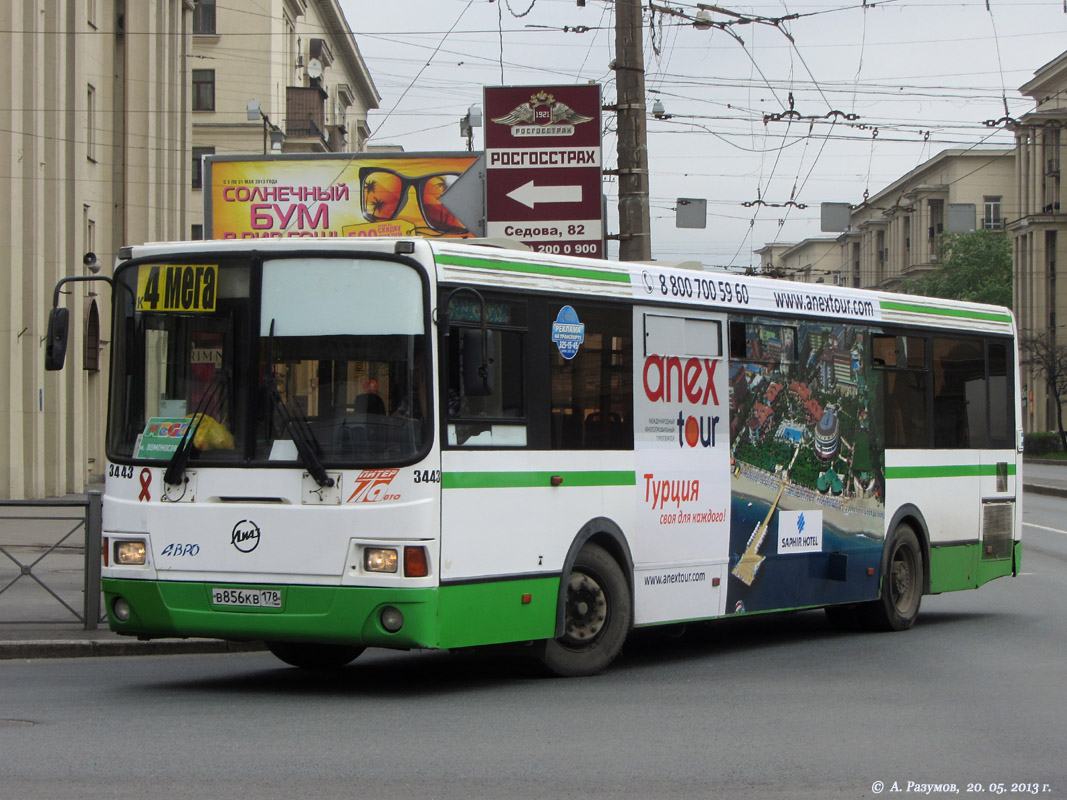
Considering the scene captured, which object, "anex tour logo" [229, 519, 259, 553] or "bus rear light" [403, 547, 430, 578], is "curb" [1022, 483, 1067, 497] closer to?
"bus rear light" [403, 547, 430, 578]

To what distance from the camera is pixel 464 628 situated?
29.5 ft

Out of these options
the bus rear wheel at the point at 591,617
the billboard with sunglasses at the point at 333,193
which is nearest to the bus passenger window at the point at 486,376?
the bus rear wheel at the point at 591,617

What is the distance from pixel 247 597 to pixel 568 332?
268cm

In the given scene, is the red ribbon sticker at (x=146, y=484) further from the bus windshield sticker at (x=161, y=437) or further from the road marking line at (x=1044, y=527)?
the road marking line at (x=1044, y=527)

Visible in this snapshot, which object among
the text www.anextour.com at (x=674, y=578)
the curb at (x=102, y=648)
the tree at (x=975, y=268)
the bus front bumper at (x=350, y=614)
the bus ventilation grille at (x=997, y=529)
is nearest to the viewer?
the bus front bumper at (x=350, y=614)

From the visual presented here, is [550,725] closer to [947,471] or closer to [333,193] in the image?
[947,471]

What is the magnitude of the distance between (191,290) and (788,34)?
559 inches

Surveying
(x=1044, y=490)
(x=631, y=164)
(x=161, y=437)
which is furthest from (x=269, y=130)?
(x=161, y=437)

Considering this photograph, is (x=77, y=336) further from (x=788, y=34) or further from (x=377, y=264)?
(x=377, y=264)

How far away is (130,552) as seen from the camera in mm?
9336

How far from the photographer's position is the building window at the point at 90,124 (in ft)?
116

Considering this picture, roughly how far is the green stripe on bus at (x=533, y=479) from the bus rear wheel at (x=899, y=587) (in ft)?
12.3

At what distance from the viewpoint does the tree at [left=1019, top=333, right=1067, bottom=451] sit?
2840 inches

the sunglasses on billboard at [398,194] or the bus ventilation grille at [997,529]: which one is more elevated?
the sunglasses on billboard at [398,194]
